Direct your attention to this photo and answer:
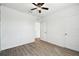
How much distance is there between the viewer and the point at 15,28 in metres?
4.19

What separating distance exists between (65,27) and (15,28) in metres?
3.07

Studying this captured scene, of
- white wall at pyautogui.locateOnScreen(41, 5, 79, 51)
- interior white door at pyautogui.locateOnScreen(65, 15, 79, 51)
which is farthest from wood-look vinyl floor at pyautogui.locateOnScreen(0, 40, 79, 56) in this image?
white wall at pyautogui.locateOnScreen(41, 5, 79, 51)

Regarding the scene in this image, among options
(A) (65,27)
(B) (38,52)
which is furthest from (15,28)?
(A) (65,27)

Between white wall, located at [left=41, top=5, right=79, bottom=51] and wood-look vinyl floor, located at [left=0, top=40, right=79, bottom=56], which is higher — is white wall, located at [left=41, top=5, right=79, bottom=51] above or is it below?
above

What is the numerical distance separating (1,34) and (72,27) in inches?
147

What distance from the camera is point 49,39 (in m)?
5.34

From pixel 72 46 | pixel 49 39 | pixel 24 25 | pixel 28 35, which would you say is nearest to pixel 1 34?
pixel 24 25

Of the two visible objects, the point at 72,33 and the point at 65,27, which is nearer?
the point at 72,33

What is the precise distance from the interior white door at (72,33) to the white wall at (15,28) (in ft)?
9.36

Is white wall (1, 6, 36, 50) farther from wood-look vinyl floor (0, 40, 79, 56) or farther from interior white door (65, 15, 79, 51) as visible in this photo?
interior white door (65, 15, 79, 51)

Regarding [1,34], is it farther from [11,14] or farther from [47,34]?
[47,34]

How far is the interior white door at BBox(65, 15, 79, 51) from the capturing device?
334 centimetres

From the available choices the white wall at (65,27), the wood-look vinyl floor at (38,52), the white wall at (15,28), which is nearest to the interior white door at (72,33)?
the white wall at (65,27)

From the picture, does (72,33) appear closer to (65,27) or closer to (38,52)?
(65,27)
